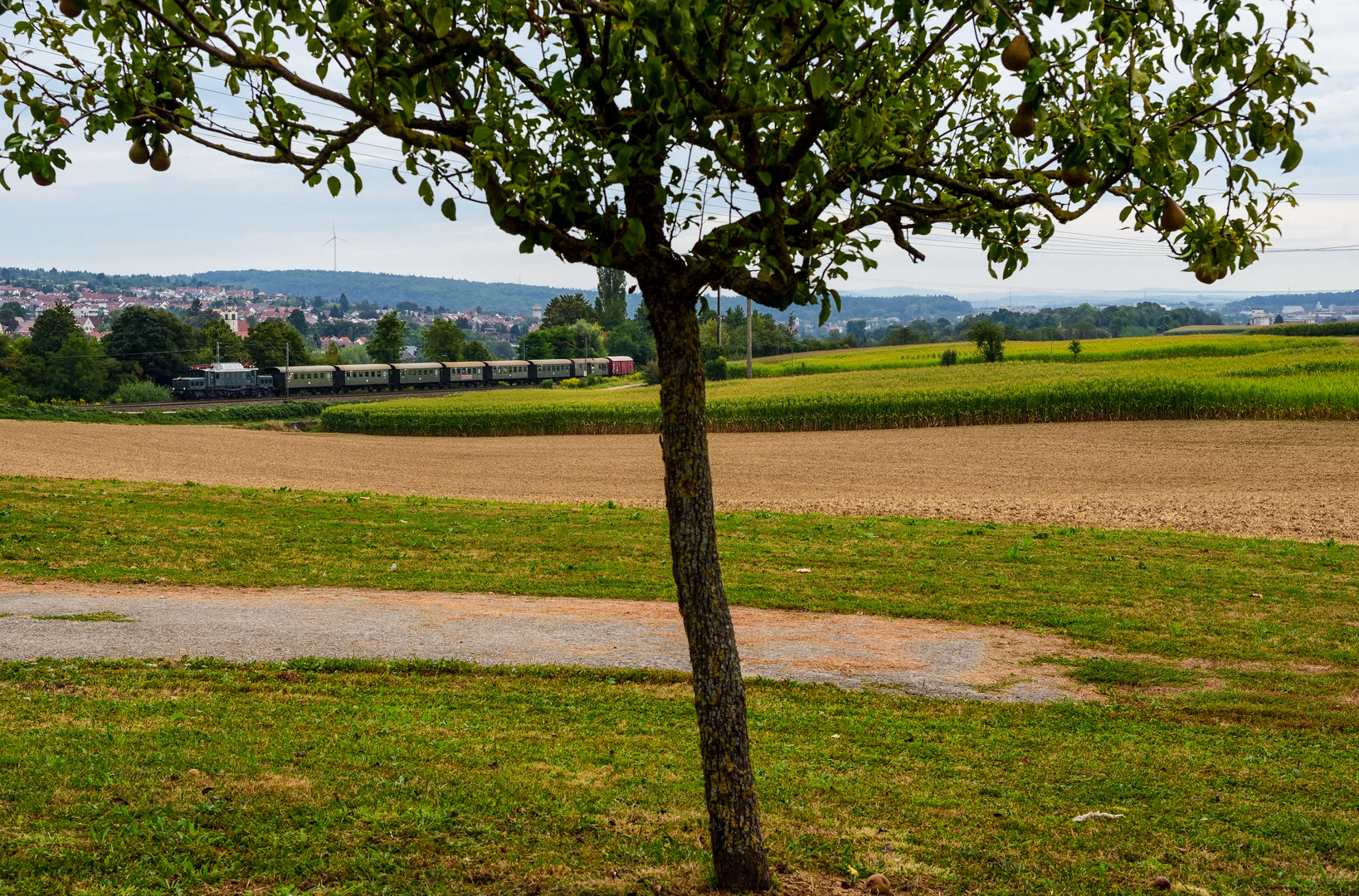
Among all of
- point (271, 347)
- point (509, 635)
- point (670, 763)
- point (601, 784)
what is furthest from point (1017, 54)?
point (271, 347)

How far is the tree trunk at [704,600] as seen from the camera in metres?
4.59

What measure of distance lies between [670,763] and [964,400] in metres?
39.6

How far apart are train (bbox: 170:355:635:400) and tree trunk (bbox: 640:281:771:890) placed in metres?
79.8

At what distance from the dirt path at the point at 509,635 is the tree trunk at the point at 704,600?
5.30m

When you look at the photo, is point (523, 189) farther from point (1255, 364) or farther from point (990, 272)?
point (1255, 364)

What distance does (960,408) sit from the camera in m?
44.9

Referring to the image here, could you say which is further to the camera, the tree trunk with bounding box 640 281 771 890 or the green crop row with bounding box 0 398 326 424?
the green crop row with bounding box 0 398 326 424

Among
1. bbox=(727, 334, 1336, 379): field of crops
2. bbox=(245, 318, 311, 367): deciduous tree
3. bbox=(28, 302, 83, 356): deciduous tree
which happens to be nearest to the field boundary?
bbox=(727, 334, 1336, 379): field of crops

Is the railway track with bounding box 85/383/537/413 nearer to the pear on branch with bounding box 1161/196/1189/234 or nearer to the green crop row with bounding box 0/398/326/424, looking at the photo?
the green crop row with bounding box 0/398/326/424

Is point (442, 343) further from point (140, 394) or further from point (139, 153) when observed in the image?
point (139, 153)

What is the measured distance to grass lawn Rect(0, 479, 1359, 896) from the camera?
5.44 metres

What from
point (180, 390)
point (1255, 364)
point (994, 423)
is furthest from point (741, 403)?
point (180, 390)

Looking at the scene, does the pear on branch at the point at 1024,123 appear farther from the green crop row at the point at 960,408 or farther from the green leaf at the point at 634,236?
the green crop row at the point at 960,408

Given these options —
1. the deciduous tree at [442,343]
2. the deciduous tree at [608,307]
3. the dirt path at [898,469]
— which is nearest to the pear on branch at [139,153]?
the dirt path at [898,469]
